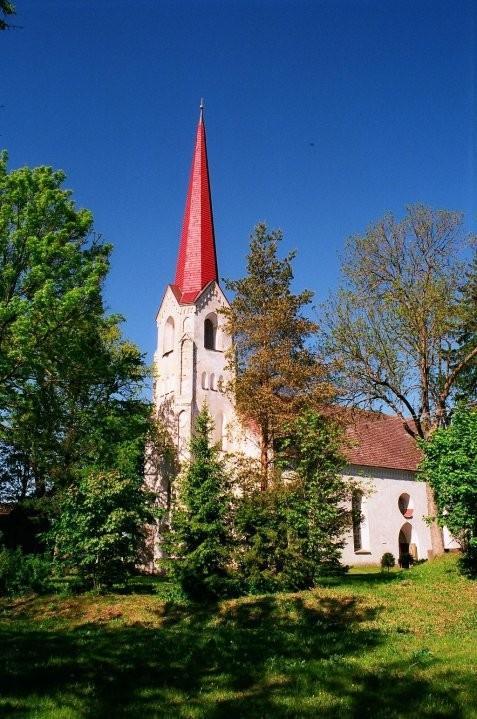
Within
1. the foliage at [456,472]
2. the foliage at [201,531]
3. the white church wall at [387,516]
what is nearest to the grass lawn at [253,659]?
the foliage at [201,531]

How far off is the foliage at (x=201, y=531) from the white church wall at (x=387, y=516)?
15164mm

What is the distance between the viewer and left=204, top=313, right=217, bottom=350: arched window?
30734 millimetres

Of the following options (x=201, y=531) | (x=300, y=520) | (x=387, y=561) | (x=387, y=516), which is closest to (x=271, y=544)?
(x=300, y=520)

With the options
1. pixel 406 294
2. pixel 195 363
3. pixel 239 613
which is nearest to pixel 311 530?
pixel 239 613

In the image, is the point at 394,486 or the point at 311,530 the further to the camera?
the point at 394,486

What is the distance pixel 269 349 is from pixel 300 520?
8.51 meters

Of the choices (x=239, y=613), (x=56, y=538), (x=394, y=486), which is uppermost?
(x=394, y=486)

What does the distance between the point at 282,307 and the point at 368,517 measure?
596 inches

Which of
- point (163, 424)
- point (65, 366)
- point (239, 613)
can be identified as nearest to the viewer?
point (239, 613)

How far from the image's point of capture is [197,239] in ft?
105

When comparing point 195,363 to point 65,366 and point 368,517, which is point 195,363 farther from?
point 368,517

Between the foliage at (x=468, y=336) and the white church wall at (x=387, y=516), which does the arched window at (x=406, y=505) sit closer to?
the white church wall at (x=387, y=516)

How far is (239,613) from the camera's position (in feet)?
50.0

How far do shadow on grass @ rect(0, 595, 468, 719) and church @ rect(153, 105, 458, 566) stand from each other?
15.3 m
